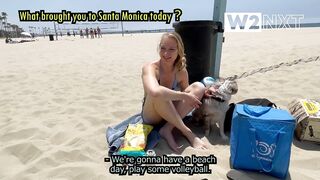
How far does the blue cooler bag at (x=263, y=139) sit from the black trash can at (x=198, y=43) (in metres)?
1.59

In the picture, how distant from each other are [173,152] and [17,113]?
2.19 metres

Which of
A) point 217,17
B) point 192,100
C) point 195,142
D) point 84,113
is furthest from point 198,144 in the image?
point 217,17

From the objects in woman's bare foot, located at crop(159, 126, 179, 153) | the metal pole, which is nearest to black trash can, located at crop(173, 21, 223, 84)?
the metal pole

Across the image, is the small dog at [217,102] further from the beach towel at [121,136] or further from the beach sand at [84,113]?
the beach towel at [121,136]

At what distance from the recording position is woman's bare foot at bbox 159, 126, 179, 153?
105 inches

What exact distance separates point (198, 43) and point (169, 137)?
1.42 meters

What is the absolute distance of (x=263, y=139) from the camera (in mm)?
2096

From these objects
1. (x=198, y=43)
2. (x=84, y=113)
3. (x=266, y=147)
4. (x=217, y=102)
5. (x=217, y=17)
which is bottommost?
(x=84, y=113)

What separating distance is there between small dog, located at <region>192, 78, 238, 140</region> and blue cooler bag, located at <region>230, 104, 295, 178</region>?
21.0 inches

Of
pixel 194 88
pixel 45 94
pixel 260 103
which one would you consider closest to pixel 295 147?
pixel 260 103

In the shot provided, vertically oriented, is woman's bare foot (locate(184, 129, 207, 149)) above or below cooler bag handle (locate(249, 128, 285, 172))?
below

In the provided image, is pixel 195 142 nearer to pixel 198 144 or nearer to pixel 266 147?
pixel 198 144

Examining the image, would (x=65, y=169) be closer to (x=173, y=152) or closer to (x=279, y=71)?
(x=173, y=152)

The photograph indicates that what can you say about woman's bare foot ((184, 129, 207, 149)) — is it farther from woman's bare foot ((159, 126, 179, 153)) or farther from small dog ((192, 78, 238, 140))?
small dog ((192, 78, 238, 140))
